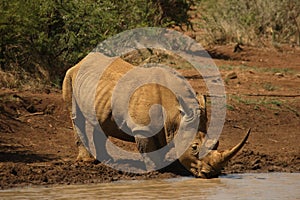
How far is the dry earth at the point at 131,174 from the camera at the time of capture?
982cm

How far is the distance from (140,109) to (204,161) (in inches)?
38.2

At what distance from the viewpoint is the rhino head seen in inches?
367

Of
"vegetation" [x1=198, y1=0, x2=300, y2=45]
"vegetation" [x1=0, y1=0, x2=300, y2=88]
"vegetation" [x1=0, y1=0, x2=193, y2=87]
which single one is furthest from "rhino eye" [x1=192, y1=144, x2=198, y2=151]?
"vegetation" [x1=198, y1=0, x2=300, y2=45]

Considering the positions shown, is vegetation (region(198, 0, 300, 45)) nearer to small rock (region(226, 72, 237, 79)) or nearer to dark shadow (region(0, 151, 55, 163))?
small rock (region(226, 72, 237, 79))

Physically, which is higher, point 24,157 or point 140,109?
point 140,109

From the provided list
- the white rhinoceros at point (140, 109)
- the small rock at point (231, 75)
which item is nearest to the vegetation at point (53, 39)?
the small rock at point (231, 75)

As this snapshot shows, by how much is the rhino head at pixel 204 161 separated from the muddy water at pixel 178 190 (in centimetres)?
10

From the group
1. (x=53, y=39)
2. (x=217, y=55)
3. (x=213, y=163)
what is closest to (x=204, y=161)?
(x=213, y=163)

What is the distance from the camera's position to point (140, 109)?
31.9 feet

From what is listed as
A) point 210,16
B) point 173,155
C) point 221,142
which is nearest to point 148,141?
point 173,155

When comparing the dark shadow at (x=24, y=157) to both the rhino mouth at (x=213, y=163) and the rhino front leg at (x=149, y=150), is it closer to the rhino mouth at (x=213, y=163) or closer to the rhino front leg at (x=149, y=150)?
the rhino front leg at (x=149, y=150)

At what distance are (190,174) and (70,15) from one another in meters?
4.80

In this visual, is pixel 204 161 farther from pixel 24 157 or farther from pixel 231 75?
pixel 231 75

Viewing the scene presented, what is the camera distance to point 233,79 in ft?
52.8
